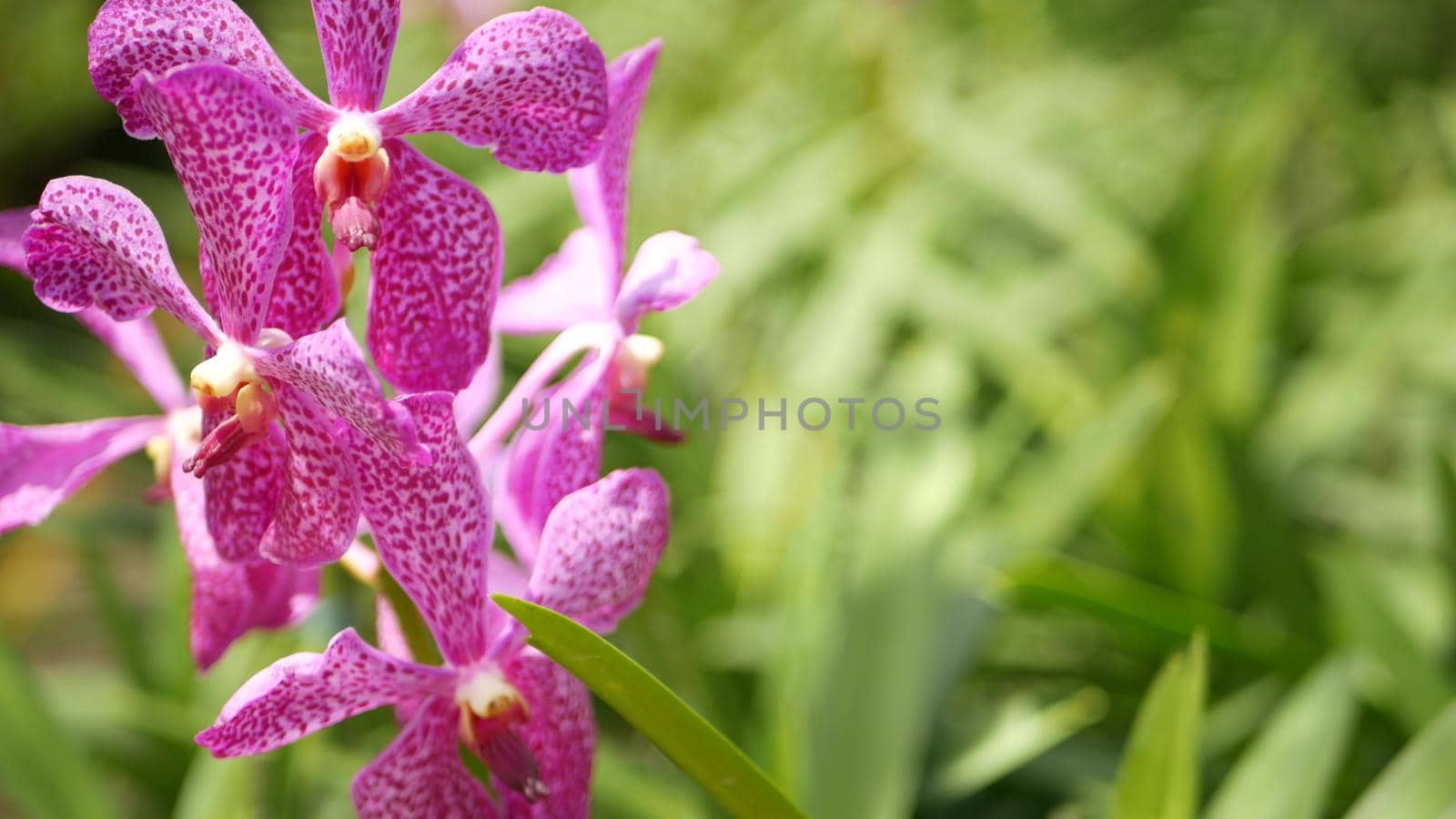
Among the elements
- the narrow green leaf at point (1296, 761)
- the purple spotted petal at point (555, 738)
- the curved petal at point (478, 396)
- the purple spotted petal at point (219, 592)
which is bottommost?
the narrow green leaf at point (1296, 761)

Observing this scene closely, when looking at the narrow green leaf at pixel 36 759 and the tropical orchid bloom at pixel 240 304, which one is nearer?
the tropical orchid bloom at pixel 240 304

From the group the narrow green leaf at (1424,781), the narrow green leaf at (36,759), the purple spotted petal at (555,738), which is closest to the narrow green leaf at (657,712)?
the purple spotted petal at (555,738)

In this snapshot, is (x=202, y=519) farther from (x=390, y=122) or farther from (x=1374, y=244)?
(x=1374, y=244)

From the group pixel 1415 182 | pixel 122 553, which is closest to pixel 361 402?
pixel 1415 182

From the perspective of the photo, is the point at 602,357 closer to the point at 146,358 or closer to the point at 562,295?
the point at 562,295

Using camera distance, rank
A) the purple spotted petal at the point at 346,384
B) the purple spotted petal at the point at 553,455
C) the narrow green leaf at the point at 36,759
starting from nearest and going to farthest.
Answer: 1. the purple spotted petal at the point at 346,384
2. the purple spotted petal at the point at 553,455
3. the narrow green leaf at the point at 36,759

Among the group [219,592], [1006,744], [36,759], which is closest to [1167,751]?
[1006,744]

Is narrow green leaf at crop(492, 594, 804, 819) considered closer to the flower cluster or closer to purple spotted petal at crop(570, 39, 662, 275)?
the flower cluster

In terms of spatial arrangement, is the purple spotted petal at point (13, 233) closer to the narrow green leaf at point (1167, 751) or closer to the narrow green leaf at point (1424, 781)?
the narrow green leaf at point (1167, 751)

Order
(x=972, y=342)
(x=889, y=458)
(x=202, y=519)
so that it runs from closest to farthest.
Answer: (x=202, y=519) < (x=889, y=458) < (x=972, y=342)
